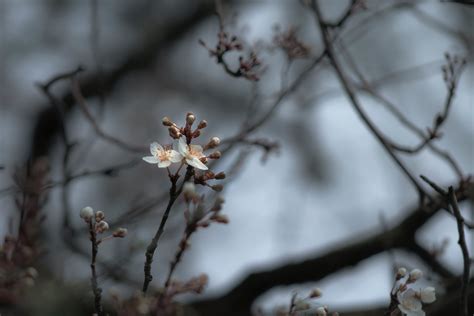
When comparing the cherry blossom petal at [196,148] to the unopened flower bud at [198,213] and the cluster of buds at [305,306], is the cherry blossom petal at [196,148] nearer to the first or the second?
the unopened flower bud at [198,213]

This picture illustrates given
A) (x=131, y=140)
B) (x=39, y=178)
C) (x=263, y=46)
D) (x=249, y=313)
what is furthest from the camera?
(x=131, y=140)

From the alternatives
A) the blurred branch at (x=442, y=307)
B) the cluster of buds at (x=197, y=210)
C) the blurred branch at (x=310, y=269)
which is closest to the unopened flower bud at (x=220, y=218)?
the cluster of buds at (x=197, y=210)

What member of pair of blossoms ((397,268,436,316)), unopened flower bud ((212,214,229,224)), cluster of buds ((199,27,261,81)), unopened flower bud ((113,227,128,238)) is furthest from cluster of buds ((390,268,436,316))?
cluster of buds ((199,27,261,81))

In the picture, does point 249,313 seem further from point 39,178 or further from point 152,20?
point 152,20

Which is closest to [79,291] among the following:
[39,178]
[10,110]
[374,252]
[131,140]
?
[39,178]

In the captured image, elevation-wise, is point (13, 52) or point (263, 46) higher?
point (13, 52)

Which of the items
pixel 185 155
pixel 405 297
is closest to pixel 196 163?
pixel 185 155

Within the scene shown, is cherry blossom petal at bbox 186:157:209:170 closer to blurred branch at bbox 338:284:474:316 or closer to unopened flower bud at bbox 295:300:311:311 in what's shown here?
unopened flower bud at bbox 295:300:311:311
